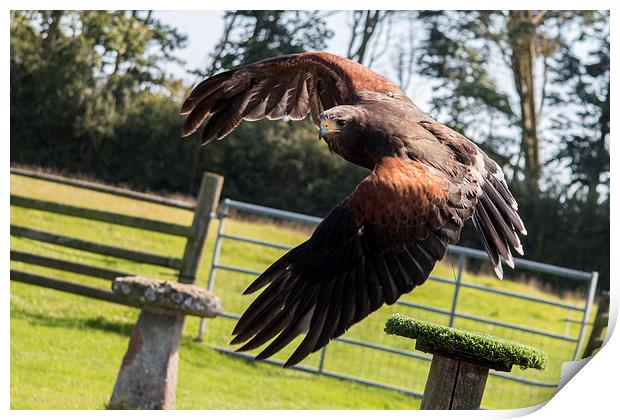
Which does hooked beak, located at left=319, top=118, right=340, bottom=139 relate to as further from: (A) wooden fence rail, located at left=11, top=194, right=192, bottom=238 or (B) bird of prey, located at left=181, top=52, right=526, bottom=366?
(A) wooden fence rail, located at left=11, top=194, right=192, bottom=238

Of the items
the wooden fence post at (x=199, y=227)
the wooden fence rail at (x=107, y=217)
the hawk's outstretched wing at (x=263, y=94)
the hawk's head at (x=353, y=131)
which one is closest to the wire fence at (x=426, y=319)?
the wooden fence post at (x=199, y=227)

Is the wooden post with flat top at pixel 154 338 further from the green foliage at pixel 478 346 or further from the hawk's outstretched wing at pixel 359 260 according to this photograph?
the green foliage at pixel 478 346

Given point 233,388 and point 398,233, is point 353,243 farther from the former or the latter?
point 233,388

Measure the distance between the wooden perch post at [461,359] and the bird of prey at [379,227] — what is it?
169 millimetres

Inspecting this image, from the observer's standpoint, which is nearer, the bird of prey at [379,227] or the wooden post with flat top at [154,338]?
the bird of prey at [379,227]

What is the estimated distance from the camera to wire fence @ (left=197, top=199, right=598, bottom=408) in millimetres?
5297

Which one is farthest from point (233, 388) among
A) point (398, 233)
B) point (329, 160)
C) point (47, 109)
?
point (329, 160)

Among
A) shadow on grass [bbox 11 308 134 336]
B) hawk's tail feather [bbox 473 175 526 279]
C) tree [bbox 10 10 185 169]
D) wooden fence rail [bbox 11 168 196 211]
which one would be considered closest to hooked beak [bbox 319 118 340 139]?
hawk's tail feather [bbox 473 175 526 279]

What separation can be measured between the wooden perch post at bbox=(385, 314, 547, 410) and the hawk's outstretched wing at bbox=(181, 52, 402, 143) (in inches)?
46.5

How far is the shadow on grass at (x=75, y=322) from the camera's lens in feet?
16.8

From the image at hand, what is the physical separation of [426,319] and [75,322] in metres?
2.52

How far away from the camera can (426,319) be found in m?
6.47
